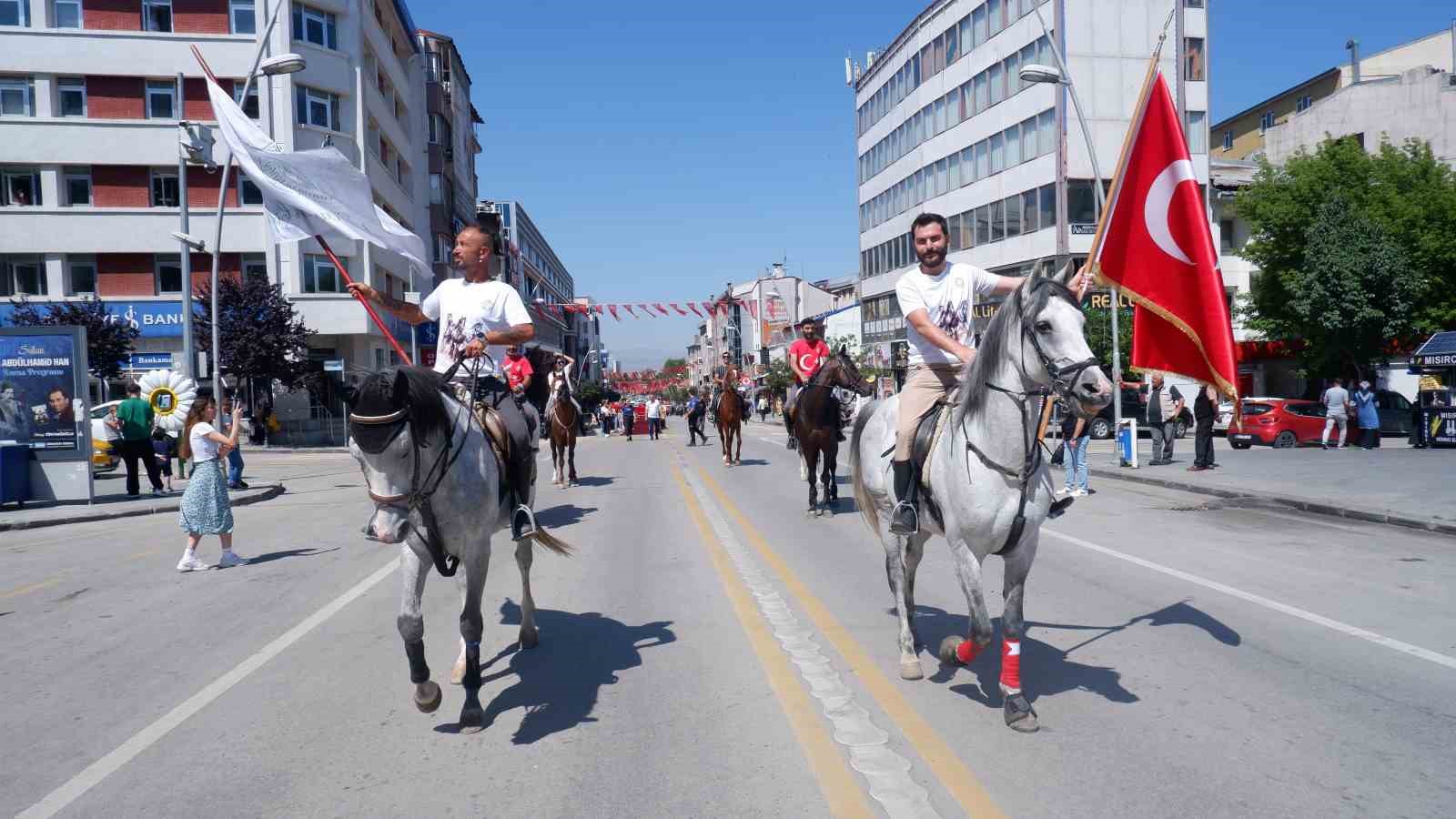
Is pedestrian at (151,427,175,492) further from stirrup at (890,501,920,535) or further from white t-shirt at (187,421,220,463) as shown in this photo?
stirrup at (890,501,920,535)

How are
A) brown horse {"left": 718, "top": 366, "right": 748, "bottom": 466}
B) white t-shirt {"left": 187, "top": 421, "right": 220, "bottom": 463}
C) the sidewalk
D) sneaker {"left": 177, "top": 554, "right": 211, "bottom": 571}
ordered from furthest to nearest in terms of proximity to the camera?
1. brown horse {"left": 718, "top": 366, "right": 748, "bottom": 466}
2. the sidewalk
3. white t-shirt {"left": 187, "top": 421, "right": 220, "bottom": 463}
4. sneaker {"left": 177, "top": 554, "right": 211, "bottom": 571}

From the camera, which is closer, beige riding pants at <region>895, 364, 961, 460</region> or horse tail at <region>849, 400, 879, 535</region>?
beige riding pants at <region>895, 364, 961, 460</region>

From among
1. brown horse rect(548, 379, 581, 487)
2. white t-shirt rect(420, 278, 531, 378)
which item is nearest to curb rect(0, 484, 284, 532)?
brown horse rect(548, 379, 581, 487)

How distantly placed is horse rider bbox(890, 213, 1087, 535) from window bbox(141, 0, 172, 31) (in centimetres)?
4180

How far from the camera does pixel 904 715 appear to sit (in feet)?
16.1

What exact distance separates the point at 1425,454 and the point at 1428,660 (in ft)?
64.2

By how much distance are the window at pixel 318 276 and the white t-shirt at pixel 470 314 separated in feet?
117

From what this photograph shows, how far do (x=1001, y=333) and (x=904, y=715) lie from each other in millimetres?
2006

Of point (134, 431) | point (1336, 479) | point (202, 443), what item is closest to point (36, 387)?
point (134, 431)

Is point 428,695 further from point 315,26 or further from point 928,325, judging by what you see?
point 315,26

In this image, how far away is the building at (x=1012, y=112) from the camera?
4397 centimetres

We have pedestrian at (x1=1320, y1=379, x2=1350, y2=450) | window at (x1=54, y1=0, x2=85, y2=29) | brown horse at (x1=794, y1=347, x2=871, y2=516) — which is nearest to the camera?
brown horse at (x1=794, y1=347, x2=871, y2=516)

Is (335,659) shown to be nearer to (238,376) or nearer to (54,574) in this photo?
(54,574)

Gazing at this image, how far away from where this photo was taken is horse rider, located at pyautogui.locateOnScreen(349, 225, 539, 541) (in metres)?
5.72
